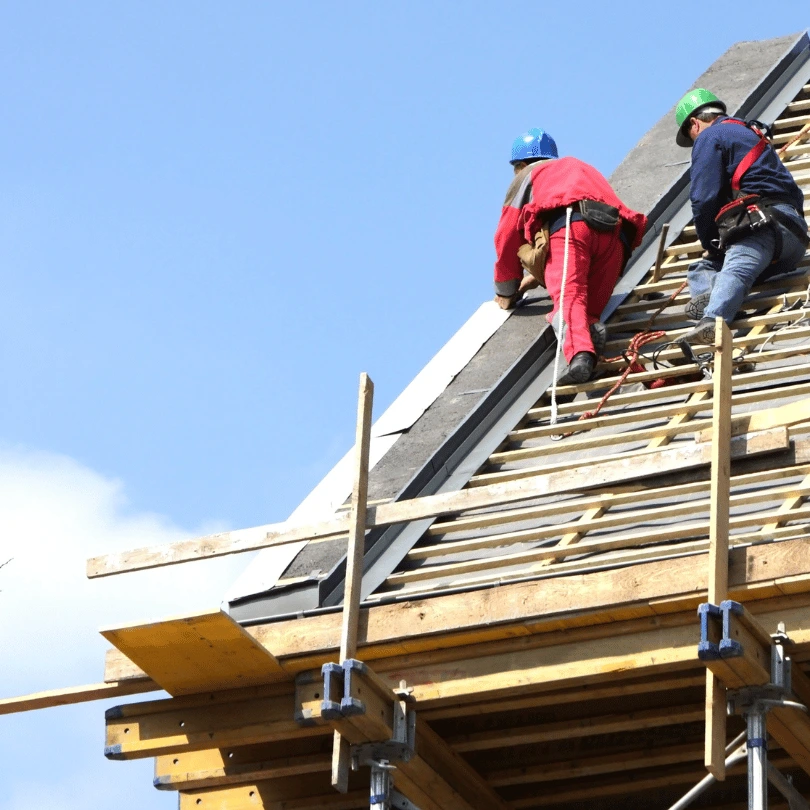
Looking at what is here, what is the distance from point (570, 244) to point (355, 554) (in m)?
3.04

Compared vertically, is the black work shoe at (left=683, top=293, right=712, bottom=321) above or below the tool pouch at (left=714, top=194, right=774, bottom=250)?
below

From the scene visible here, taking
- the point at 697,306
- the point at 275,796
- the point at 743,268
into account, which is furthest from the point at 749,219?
the point at 275,796

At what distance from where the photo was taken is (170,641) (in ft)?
23.2

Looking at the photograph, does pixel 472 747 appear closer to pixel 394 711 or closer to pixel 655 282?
pixel 394 711

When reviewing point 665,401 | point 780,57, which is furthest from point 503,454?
point 780,57

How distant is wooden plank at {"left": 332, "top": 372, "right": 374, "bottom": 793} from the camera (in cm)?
703

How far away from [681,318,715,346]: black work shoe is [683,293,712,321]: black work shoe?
413 mm

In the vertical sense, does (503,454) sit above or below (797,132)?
below

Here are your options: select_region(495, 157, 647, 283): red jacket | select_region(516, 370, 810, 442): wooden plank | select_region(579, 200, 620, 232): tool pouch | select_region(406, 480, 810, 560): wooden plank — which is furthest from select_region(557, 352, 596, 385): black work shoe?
select_region(406, 480, 810, 560): wooden plank

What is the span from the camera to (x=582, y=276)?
9.85m

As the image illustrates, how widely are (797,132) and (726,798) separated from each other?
531cm

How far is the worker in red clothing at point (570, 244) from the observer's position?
972 centimetres

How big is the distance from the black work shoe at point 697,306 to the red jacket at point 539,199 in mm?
649

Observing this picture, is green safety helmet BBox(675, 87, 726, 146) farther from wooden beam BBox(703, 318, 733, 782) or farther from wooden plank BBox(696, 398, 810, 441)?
wooden plank BBox(696, 398, 810, 441)
